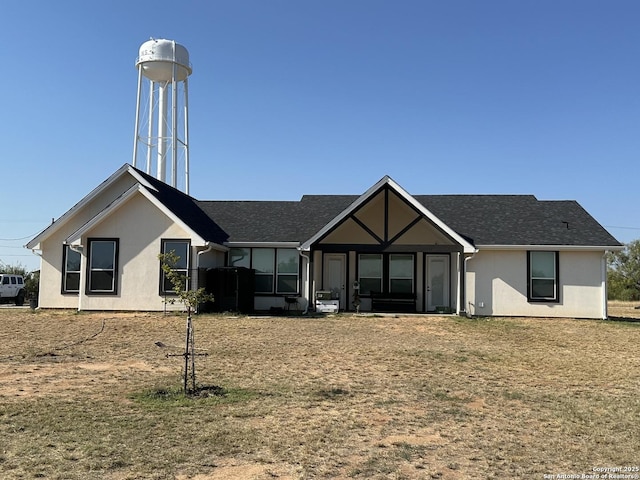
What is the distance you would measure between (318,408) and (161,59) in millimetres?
30868

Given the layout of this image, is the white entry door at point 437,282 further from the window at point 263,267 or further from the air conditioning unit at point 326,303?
the window at point 263,267

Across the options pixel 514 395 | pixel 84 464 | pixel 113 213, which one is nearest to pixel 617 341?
pixel 514 395

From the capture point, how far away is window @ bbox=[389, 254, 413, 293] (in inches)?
906

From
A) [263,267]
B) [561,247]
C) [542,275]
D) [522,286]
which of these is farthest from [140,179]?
[561,247]

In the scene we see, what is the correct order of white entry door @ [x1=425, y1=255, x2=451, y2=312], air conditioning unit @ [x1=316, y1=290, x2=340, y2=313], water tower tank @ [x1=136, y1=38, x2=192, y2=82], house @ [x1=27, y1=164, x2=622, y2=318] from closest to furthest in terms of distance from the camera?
house @ [x1=27, y1=164, x2=622, y2=318], air conditioning unit @ [x1=316, y1=290, x2=340, y2=313], white entry door @ [x1=425, y1=255, x2=451, y2=312], water tower tank @ [x1=136, y1=38, x2=192, y2=82]

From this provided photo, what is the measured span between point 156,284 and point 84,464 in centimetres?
1534

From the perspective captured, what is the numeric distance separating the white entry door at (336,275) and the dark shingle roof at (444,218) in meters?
1.37

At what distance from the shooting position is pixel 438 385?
924cm

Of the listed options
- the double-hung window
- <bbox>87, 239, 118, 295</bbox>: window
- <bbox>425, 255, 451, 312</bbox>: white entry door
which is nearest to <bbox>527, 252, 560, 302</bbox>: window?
<bbox>425, 255, 451, 312</bbox>: white entry door

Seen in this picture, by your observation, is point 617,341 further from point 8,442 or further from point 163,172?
point 163,172

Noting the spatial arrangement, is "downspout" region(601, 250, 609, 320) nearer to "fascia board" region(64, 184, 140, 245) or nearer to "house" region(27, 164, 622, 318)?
"house" region(27, 164, 622, 318)

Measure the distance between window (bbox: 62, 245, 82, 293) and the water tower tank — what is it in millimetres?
16422

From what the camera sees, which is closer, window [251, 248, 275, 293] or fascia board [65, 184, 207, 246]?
fascia board [65, 184, 207, 246]

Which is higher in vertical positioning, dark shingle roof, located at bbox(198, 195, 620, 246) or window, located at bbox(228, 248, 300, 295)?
dark shingle roof, located at bbox(198, 195, 620, 246)
